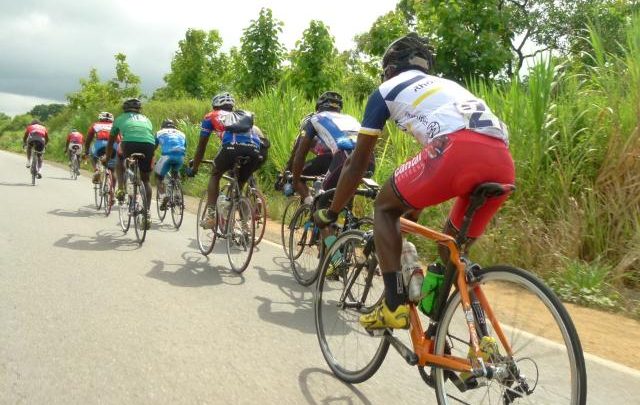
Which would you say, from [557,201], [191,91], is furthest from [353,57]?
[557,201]

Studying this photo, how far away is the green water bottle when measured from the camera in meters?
2.86

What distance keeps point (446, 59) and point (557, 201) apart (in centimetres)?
637

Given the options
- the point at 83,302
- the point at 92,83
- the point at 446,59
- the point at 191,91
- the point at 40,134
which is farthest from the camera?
the point at 92,83

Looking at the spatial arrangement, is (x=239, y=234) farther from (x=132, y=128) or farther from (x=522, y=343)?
(x=522, y=343)

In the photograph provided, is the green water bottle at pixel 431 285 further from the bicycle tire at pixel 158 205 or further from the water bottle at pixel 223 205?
the bicycle tire at pixel 158 205

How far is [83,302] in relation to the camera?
15.9ft

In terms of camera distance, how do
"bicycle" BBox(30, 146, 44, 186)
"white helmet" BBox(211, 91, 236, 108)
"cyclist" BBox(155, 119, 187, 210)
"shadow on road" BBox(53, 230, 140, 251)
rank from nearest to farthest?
"white helmet" BBox(211, 91, 236, 108), "shadow on road" BBox(53, 230, 140, 251), "cyclist" BBox(155, 119, 187, 210), "bicycle" BBox(30, 146, 44, 186)

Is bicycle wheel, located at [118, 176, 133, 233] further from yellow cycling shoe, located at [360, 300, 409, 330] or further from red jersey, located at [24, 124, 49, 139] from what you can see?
red jersey, located at [24, 124, 49, 139]

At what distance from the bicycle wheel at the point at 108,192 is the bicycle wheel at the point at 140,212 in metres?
2.36

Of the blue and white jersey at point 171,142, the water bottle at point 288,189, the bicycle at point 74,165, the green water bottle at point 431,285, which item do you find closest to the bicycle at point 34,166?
the bicycle at point 74,165

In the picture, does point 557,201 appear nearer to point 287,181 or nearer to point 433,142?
point 287,181

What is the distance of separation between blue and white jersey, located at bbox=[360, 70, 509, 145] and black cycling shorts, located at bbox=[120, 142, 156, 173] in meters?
6.23

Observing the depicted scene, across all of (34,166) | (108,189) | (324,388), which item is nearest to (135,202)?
(108,189)

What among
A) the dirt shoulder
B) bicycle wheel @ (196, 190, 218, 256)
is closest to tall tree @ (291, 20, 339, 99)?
bicycle wheel @ (196, 190, 218, 256)
